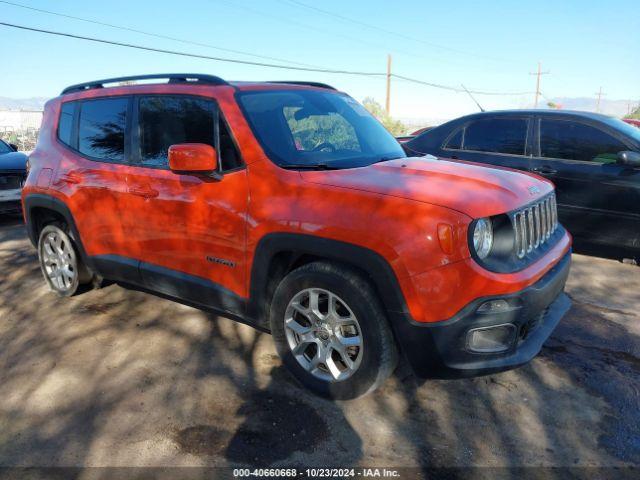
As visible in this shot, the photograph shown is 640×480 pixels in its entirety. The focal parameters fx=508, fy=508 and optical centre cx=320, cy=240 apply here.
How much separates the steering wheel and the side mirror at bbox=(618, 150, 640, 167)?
320cm

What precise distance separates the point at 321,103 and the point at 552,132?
315 centimetres

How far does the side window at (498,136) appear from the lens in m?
5.86

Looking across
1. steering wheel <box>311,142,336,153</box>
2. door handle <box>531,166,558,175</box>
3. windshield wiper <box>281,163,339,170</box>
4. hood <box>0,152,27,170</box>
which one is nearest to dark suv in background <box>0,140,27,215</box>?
hood <box>0,152,27,170</box>

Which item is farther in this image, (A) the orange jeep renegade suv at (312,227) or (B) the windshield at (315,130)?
(B) the windshield at (315,130)

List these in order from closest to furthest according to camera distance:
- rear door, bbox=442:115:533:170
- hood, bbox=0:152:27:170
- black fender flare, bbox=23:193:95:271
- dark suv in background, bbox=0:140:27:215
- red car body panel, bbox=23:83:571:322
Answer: red car body panel, bbox=23:83:571:322, black fender flare, bbox=23:193:95:271, rear door, bbox=442:115:533:170, dark suv in background, bbox=0:140:27:215, hood, bbox=0:152:27:170

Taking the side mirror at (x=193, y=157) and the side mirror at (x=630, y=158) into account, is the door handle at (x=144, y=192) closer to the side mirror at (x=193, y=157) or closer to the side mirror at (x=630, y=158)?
the side mirror at (x=193, y=157)

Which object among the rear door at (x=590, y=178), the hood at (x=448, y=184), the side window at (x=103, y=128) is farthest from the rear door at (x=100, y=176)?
the rear door at (x=590, y=178)

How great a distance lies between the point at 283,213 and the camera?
2938 mm

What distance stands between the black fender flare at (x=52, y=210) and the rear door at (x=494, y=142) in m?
A: 4.14

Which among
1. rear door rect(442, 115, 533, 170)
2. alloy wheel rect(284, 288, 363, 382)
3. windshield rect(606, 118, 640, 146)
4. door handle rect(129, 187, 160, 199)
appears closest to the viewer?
alloy wheel rect(284, 288, 363, 382)

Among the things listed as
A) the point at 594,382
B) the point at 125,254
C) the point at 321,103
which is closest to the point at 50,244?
the point at 125,254

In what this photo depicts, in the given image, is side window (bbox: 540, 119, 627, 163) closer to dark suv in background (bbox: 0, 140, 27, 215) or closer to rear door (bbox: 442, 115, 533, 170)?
rear door (bbox: 442, 115, 533, 170)

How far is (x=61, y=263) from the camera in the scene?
4746 millimetres

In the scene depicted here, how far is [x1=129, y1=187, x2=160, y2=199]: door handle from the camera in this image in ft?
11.8
